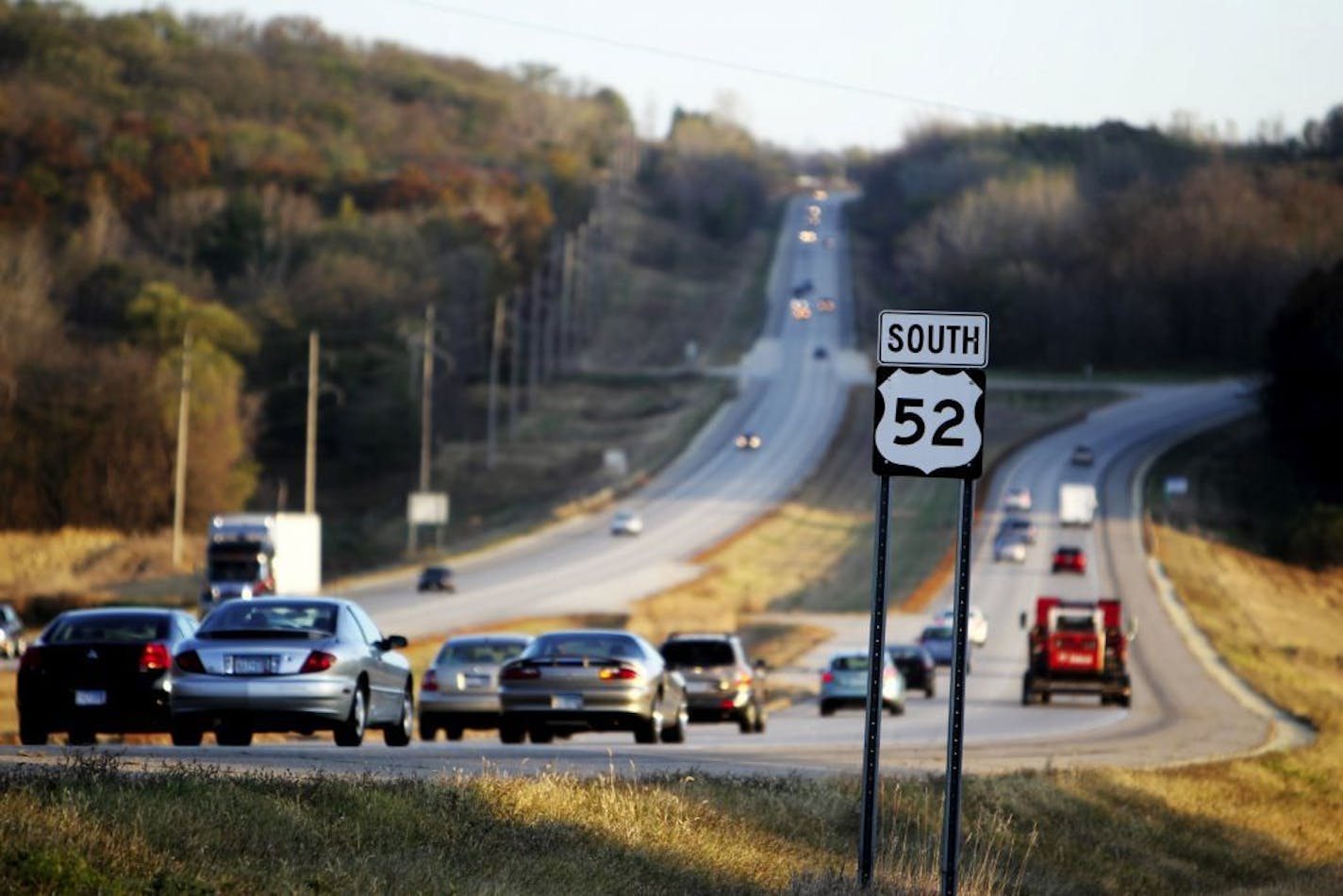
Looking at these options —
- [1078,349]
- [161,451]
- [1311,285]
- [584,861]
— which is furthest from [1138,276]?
[584,861]

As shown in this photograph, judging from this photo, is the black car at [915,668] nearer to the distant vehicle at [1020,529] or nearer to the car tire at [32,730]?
the car tire at [32,730]

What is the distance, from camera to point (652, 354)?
144 meters

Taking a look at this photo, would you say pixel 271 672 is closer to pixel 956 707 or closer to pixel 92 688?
pixel 92 688

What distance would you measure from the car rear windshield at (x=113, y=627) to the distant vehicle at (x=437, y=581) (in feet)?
156

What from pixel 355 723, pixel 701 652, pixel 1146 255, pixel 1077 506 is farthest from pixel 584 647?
pixel 1146 255

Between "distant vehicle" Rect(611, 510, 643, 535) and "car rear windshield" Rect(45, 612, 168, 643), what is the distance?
2589 inches

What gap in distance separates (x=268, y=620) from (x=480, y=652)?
11926mm

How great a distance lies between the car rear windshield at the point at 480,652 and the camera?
30.6 meters

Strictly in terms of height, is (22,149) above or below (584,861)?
above

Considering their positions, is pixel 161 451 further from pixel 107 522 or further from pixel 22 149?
pixel 22 149

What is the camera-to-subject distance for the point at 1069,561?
78562mm

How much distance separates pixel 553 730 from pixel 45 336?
7885cm

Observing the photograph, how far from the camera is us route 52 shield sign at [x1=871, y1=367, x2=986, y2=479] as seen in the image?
38.4 ft

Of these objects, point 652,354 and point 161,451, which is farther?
point 652,354
